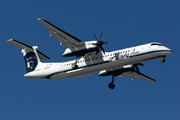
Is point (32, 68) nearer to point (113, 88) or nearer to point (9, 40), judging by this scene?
point (9, 40)

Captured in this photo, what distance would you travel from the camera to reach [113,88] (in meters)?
27.1

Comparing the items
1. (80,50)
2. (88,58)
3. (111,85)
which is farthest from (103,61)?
(111,85)

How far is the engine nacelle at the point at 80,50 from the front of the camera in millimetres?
22703

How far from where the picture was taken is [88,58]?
941 inches

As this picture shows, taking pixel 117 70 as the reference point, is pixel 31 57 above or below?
above

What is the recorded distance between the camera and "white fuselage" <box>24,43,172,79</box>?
889 inches

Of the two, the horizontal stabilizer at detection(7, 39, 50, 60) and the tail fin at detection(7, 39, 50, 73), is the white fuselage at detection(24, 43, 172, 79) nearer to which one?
the tail fin at detection(7, 39, 50, 73)

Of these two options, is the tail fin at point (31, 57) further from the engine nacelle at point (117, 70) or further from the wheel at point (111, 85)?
the wheel at point (111, 85)

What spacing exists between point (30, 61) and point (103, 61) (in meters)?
7.54

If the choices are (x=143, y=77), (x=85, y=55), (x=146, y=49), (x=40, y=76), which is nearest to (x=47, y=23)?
(x=85, y=55)

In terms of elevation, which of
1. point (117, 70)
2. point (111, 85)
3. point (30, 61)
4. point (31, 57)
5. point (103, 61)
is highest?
point (31, 57)

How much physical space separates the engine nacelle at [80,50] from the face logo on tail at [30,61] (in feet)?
15.5

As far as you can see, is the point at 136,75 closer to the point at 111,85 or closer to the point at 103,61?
the point at 111,85

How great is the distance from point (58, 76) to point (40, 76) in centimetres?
186
